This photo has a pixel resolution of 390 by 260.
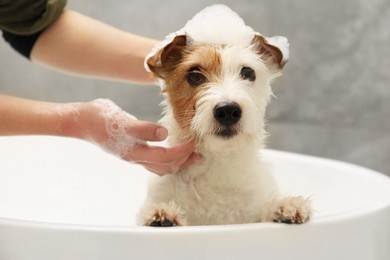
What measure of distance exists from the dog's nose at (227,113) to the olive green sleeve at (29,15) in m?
0.71

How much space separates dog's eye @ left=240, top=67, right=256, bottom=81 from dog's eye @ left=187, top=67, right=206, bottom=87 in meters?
0.08

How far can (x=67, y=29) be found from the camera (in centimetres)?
166

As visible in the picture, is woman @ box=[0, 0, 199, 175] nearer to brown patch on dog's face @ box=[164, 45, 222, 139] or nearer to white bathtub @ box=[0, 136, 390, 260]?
brown patch on dog's face @ box=[164, 45, 222, 139]

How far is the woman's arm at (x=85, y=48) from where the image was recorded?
1.61 m

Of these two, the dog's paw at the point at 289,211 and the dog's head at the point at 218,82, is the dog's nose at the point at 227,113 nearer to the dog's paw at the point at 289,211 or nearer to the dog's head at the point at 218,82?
the dog's head at the point at 218,82

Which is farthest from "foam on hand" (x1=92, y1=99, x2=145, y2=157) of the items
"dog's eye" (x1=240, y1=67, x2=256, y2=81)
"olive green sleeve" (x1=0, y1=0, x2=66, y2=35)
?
"olive green sleeve" (x1=0, y1=0, x2=66, y2=35)

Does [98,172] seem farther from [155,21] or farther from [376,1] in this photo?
[376,1]

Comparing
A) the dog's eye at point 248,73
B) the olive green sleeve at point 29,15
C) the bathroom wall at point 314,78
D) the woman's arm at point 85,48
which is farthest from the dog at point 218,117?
the bathroom wall at point 314,78

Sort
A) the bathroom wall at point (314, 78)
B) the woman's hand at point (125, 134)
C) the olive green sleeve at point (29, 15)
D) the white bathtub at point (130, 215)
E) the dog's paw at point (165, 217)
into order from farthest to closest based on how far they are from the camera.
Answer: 1. the bathroom wall at point (314, 78)
2. the olive green sleeve at point (29, 15)
3. the woman's hand at point (125, 134)
4. the dog's paw at point (165, 217)
5. the white bathtub at point (130, 215)

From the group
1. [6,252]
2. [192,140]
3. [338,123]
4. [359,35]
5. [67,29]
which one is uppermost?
[359,35]

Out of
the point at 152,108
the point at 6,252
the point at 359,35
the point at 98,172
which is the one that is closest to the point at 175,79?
the point at 6,252

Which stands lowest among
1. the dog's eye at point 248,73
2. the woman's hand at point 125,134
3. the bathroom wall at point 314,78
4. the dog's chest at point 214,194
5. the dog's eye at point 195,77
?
the dog's chest at point 214,194

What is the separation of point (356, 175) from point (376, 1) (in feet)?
2.94

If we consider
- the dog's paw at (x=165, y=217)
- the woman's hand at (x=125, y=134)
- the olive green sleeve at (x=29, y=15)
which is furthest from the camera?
the olive green sleeve at (x=29, y=15)
